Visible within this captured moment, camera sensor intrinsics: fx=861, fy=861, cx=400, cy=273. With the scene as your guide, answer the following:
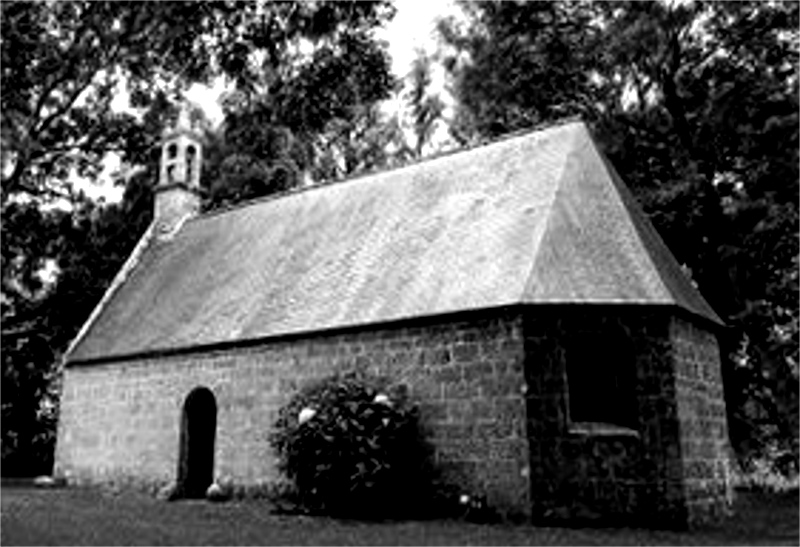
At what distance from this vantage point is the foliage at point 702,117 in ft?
66.5

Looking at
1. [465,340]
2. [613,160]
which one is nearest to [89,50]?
[465,340]

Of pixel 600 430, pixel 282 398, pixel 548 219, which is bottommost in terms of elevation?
pixel 600 430

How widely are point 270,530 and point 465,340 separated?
430 centimetres

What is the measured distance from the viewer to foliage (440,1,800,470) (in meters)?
20.3

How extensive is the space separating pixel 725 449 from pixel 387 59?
1018 cm

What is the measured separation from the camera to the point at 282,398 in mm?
15914

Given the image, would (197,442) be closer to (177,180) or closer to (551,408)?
(551,408)

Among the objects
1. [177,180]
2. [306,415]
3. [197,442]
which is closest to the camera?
[306,415]

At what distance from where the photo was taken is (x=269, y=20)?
7.10 m

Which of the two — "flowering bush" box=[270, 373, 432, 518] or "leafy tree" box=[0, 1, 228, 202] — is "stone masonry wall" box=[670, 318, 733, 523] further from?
"leafy tree" box=[0, 1, 228, 202]

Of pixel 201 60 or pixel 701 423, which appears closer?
pixel 201 60

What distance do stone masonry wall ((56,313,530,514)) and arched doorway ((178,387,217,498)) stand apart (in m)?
0.17

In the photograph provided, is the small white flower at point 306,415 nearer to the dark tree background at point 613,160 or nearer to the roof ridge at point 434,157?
the dark tree background at point 613,160

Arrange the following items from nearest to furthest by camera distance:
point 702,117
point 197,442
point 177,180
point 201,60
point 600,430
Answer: point 201,60, point 600,430, point 197,442, point 702,117, point 177,180
